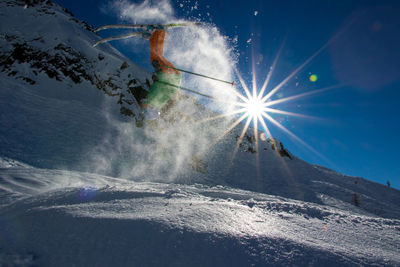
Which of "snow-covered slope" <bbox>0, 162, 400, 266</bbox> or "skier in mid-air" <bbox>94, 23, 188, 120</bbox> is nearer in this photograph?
"snow-covered slope" <bbox>0, 162, 400, 266</bbox>

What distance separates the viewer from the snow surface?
1455 mm

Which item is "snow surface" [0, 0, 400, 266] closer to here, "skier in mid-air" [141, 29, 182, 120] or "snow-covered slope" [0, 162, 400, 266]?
"snow-covered slope" [0, 162, 400, 266]

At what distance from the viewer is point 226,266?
4.20 feet

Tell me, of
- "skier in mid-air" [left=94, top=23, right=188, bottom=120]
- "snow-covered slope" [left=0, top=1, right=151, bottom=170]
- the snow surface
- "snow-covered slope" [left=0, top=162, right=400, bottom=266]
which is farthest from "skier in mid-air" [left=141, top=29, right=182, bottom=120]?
"snow-covered slope" [left=0, top=162, right=400, bottom=266]

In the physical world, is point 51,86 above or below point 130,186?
above

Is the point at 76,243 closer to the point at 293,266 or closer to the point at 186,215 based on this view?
the point at 186,215

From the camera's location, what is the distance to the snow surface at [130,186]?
1455 mm

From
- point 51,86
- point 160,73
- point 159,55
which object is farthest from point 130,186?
point 51,86

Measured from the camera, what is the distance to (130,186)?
4.36m

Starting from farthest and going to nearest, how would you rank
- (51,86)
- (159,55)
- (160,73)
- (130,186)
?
(51,86) < (160,73) < (159,55) < (130,186)

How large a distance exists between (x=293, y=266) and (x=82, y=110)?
13.6 m

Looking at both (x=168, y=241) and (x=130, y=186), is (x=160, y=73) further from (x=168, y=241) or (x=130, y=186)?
(x=168, y=241)

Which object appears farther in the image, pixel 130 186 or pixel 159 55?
pixel 159 55

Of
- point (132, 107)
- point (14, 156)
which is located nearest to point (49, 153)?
point (14, 156)
